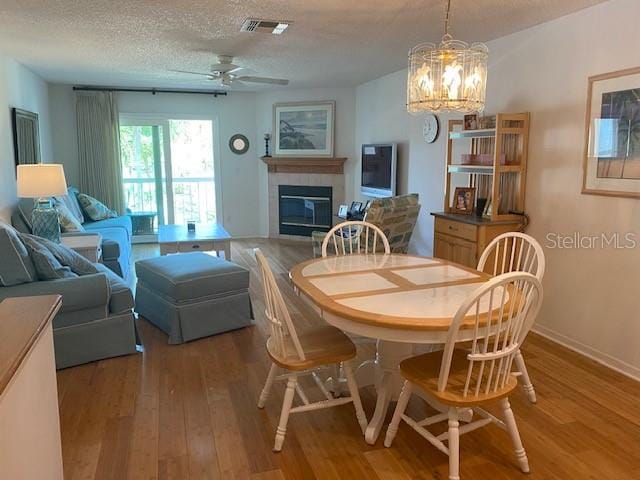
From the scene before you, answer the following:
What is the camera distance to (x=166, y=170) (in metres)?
7.72

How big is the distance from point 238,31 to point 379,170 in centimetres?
300

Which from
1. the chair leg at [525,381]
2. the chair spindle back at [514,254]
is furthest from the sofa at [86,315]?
the chair leg at [525,381]

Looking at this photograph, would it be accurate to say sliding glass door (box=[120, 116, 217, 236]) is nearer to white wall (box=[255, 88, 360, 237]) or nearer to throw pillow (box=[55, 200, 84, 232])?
white wall (box=[255, 88, 360, 237])

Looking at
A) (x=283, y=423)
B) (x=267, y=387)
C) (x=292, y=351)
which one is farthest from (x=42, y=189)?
(x=283, y=423)

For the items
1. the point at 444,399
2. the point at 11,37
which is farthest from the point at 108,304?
the point at 11,37

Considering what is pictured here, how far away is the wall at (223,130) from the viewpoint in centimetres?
714

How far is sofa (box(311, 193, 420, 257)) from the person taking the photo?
4.38 meters

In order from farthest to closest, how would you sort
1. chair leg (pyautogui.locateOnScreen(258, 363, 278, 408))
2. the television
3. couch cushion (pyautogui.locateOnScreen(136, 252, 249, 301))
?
the television
couch cushion (pyautogui.locateOnScreen(136, 252, 249, 301))
chair leg (pyautogui.locateOnScreen(258, 363, 278, 408))

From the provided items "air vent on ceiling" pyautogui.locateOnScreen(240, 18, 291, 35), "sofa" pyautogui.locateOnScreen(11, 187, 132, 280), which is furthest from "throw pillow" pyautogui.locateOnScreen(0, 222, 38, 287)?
"air vent on ceiling" pyautogui.locateOnScreen(240, 18, 291, 35)

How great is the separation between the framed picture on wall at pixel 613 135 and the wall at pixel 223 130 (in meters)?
5.63

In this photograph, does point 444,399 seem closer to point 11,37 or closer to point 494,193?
point 494,193

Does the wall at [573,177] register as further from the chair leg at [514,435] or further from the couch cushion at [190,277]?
the couch cushion at [190,277]

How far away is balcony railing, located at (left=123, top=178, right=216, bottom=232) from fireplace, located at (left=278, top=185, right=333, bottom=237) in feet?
3.90

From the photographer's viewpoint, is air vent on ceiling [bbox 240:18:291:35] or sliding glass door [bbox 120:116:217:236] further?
sliding glass door [bbox 120:116:217:236]
